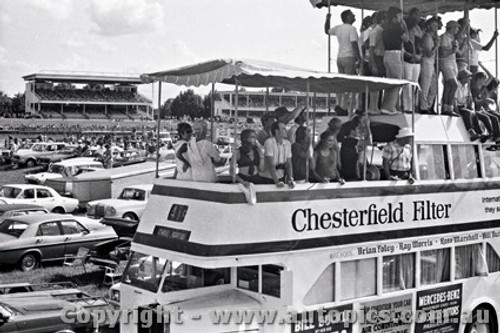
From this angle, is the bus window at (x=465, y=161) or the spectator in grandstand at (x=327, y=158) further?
the bus window at (x=465, y=161)

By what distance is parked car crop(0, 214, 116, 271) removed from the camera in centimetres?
1797

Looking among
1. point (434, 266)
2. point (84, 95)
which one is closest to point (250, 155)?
point (434, 266)

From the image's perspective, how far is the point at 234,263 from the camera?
8.89 metres

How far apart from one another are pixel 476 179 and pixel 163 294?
5543mm

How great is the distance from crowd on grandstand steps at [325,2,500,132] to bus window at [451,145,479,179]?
14.1 inches

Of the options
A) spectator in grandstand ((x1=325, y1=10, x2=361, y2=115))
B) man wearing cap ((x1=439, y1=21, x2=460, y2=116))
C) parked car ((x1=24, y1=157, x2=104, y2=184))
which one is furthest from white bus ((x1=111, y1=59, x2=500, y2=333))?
parked car ((x1=24, y1=157, x2=104, y2=184))

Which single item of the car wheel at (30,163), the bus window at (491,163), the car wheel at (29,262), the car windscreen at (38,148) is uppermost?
the bus window at (491,163)

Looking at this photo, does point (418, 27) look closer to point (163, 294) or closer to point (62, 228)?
point (163, 294)

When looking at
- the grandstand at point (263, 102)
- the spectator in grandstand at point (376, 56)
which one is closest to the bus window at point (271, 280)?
the grandstand at point (263, 102)

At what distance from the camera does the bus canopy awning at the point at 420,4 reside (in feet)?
46.4

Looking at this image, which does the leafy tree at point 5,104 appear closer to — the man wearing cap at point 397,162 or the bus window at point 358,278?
the man wearing cap at point 397,162

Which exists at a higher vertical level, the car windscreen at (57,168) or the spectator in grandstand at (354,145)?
the spectator in grandstand at (354,145)

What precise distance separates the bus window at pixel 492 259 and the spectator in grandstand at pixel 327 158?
3.45m

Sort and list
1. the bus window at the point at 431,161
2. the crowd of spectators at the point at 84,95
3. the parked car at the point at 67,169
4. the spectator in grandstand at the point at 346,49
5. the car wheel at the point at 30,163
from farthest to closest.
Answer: the crowd of spectators at the point at 84,95
the car wheel at the point at 30,163
the parked car at the point at 67,169
the spectator in grandstand at the point at 346,49
the bus window at the point at 431,161
